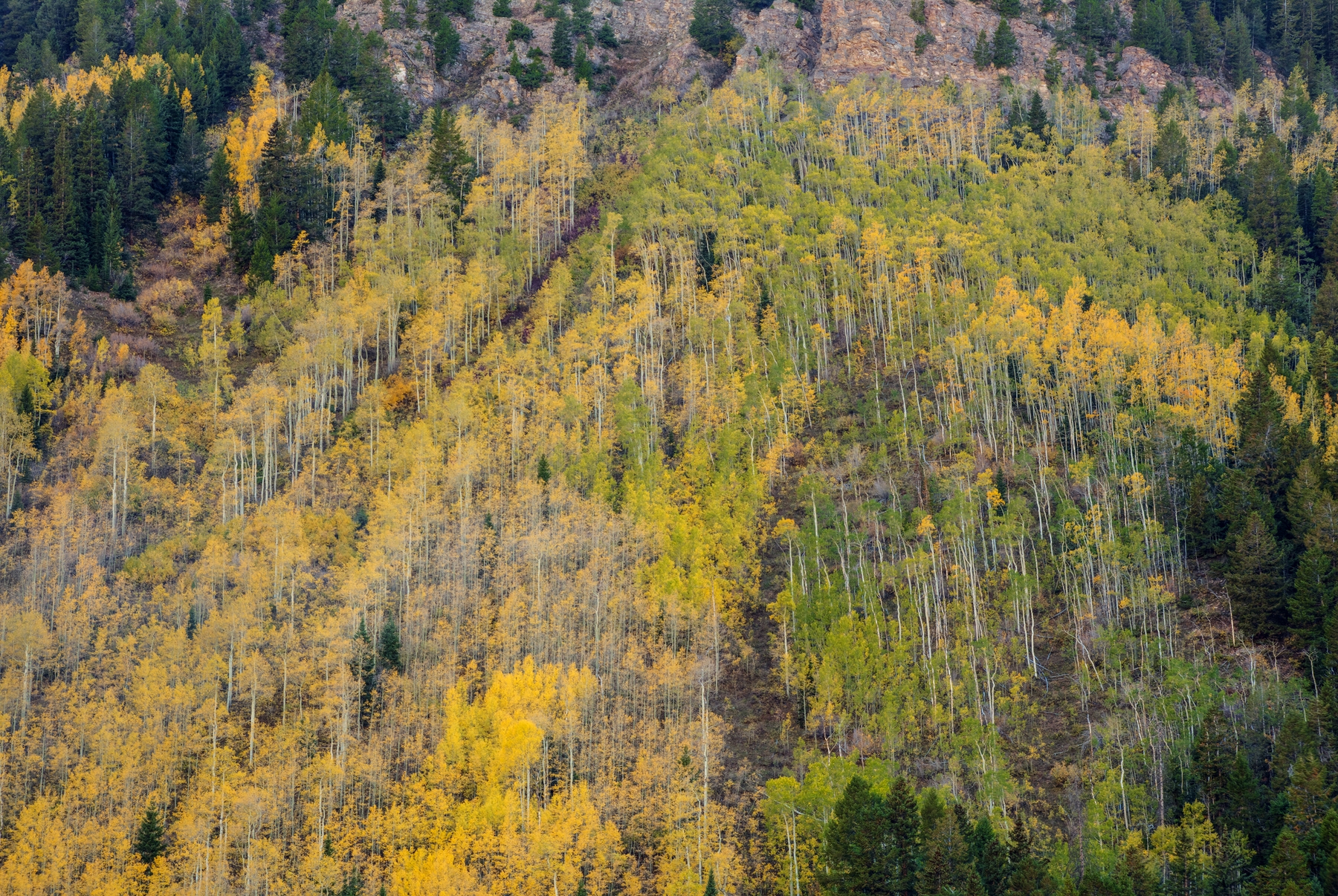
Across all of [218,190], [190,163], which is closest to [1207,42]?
[218,190]

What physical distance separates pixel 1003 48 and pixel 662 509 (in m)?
91.1

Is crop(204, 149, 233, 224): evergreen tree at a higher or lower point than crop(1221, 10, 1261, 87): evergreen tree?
lower

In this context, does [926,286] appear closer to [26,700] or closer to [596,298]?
[596,298]

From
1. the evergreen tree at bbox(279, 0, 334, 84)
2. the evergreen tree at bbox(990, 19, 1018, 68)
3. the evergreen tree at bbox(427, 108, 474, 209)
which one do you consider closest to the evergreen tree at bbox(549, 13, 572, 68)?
the evergreen tree at bbox(279, 0, 334, 84)

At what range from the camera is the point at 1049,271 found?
93.8m

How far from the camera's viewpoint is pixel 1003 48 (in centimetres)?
13838

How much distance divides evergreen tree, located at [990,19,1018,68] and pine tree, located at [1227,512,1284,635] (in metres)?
87.4

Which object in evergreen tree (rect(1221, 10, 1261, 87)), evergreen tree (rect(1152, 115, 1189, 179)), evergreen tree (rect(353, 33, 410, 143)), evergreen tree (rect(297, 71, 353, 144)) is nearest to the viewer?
evergreen tree (rect(297, 71, 353, 144))

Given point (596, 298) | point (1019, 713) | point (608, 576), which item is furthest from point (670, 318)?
point (1019, 713)

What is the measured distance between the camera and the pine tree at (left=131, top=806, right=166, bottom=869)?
58.1 meters

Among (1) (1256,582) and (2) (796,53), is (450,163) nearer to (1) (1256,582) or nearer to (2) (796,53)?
(2) (796,53)

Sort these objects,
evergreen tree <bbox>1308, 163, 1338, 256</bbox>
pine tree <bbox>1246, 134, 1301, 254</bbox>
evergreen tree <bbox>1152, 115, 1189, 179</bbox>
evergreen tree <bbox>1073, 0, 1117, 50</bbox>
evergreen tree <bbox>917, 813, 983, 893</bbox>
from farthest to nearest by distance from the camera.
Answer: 1. evergreen tree <bbox>1073, 0, 1117, 50</bbox>
2. evergreen tree <bbox>1152, 115, 1189, 179</bbox>
3. evergreen tree <bbox>1308, 163, 1338, 256</bbox>
4. pine tree <bbox>1246, 134, 1301, 254</bbox>
5. evergreen tree <bbox>917, 813, 983, 893</bbox>

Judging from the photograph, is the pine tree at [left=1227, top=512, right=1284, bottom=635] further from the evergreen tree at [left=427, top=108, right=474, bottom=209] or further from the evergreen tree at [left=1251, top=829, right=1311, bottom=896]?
the evergreen tree at [left=427, top=108, right=474, bottom=209]

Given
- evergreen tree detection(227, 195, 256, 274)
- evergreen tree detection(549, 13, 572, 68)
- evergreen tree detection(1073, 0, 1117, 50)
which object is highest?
evergreen tree detection(1073, 0, 1117, 50)
